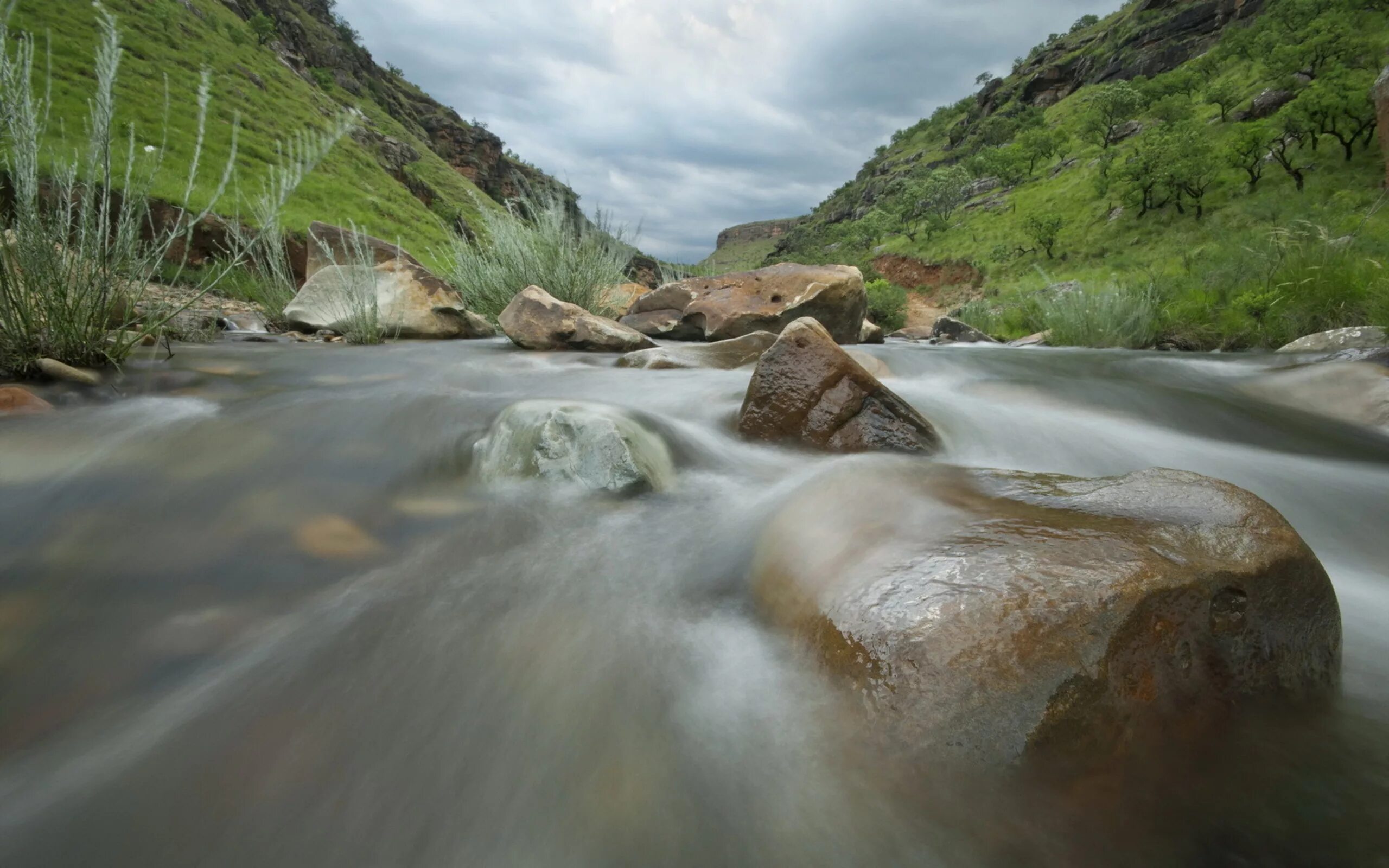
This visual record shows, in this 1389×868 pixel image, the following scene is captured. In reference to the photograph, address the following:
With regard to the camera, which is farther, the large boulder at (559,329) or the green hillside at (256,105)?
the green hillside at (256,105)

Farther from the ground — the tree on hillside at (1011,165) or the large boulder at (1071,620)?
the tree on hillside at (1011,165)

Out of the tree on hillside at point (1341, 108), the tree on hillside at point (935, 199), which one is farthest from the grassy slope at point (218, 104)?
the tree on hillside at point (935, 199)

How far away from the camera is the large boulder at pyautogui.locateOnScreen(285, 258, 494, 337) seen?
703 cm

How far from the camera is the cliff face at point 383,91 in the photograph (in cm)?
5084

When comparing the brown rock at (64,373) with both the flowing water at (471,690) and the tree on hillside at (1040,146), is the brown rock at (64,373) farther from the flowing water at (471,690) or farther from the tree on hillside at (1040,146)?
the tree on hillside at (1040,146)

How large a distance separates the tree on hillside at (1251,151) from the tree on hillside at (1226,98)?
814 centimetres

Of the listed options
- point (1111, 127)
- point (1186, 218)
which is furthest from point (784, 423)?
point (1111, 127)

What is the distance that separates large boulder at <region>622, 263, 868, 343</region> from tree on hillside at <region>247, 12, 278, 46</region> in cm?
5801

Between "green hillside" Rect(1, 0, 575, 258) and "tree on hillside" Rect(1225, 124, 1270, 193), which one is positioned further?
"tree on hillside" Rect(1225, 124, 1270, 193)

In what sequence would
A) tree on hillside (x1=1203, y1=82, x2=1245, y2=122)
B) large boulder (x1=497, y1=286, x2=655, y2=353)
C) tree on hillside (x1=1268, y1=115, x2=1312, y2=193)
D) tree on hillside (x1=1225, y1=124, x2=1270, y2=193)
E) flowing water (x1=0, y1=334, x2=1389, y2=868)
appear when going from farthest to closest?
tree on hillside (x1=1203, y1=82, x2=1245, y2=122), tree on hillside (x1=1225, y1=124, x2=1270, y2=193), tree on hillside (x1=1268, y1=115, x2=1312, y2=193), large boulder (x1=497, y1=286, x2=655, y2=353), flowing water (x1=0, y1=334, x2=1389, y2=868)

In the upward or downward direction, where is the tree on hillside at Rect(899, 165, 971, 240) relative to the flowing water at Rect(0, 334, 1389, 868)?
upward

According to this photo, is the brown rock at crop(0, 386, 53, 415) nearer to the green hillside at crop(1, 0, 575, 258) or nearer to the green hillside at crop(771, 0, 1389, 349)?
the green hillside at crop(1, 0, 575, 258)

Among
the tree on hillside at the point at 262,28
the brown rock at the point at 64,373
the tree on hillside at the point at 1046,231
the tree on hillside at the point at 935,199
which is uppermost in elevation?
the tree on hillside at the point at 262,28

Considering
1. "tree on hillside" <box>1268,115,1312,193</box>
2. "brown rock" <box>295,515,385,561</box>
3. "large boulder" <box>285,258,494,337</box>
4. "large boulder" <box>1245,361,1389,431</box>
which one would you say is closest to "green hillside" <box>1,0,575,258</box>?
"large boulder" <box>285,258,494,337</box>
